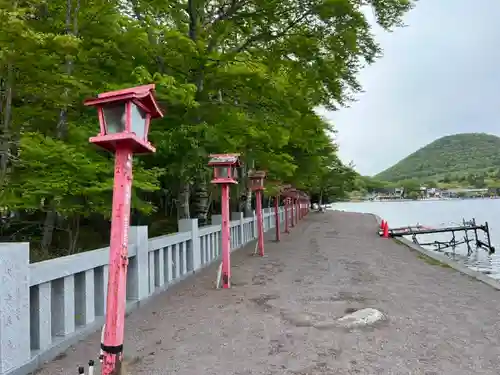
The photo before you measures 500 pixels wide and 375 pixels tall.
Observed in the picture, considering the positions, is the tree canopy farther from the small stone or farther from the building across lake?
the building across lake

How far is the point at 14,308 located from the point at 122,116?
1.83 metres

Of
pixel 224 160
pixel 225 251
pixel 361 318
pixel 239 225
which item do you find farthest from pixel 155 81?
pixel 239 225

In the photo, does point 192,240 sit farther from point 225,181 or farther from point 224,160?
point 224,160

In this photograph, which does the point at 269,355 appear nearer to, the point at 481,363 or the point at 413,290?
the point at 481,363

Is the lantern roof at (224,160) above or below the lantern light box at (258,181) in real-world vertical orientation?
above

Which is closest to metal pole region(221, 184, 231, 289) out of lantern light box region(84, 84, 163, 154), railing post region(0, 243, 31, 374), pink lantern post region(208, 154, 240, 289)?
pink lantern post region(208, 154, 240, 289)

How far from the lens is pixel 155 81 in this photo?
7660 millimetres

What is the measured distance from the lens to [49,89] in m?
6.93

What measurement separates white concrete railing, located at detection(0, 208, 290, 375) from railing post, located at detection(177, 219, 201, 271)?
1.23m

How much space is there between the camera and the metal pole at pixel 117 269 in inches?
117

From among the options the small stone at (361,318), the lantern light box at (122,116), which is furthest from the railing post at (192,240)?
the lantern light box at (122,116)

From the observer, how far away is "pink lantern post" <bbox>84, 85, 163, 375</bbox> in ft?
9.78

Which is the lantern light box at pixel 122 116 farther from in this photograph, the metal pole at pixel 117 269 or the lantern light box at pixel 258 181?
the lantern light box at pixel 258 181

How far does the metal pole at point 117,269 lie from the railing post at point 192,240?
5684 mm
